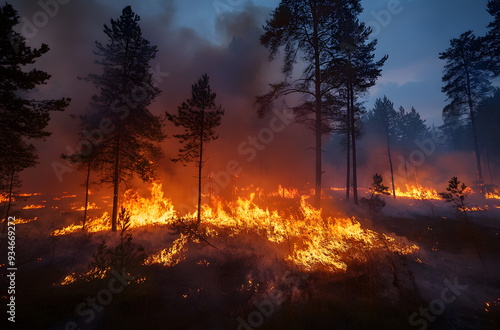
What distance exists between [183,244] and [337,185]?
3996 centimetres

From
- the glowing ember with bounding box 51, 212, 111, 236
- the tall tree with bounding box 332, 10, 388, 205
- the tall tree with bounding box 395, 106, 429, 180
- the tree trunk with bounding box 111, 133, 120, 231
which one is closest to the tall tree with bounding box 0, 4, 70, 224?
the tree trunk with bounding box 111, 133, 120, 231

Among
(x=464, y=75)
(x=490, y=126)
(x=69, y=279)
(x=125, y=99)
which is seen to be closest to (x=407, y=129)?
(x=490, y=126)

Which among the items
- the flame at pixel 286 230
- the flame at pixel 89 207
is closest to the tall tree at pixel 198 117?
the flame at pixel 286 230

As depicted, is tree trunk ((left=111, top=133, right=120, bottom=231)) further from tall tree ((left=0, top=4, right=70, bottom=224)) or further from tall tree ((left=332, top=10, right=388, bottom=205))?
tall tree ((left=332, top=10, right=388, bottom=205))

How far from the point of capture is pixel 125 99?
12.1 m

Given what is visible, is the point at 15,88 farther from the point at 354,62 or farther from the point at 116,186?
the point at 354,62

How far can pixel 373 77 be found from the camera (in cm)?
1402

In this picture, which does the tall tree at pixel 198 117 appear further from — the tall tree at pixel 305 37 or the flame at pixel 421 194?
the flame at pixel 421 194

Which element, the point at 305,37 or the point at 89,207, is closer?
the point at 305,37

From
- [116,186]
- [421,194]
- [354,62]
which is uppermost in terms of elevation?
[354,62]

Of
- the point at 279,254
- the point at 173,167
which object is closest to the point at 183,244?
the point at 279,254

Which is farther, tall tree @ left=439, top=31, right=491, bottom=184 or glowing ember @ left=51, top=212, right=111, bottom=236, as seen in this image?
tall tree @ left=439, top=31, right=491, bottom=184

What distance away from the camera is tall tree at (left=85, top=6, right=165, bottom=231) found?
11812 mm

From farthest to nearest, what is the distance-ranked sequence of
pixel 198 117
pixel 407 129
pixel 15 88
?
pixel 407 129 < pixel 198 117 < pixel 15 88
